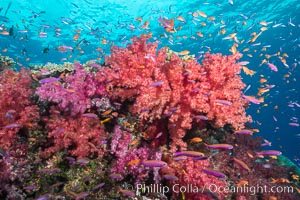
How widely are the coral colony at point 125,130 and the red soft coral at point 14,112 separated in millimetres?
18

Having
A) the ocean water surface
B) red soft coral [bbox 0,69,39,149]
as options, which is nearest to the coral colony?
red soft coral [bbox 0,69,39,149]

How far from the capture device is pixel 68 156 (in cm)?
486

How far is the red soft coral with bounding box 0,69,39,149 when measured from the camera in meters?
4.34

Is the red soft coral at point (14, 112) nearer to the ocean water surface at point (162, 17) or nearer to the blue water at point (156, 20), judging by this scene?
the ocean water surface at point (162, 17)

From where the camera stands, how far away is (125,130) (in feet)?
17.0

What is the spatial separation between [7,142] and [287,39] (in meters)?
35.6

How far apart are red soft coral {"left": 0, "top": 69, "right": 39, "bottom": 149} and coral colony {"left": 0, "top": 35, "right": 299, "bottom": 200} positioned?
2 cm

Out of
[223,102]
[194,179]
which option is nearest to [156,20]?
[223,102]

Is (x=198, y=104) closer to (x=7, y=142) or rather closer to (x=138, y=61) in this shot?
(x=138, y=61)

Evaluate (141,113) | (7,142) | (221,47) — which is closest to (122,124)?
(141,113)

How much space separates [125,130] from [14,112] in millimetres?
2374

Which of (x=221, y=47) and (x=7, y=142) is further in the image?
(x=221, y=47)

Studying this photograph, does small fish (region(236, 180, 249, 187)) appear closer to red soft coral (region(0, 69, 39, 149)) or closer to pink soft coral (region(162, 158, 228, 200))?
pink soft coral (region(162, 158, 228, 200))

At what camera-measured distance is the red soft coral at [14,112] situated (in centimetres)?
434
